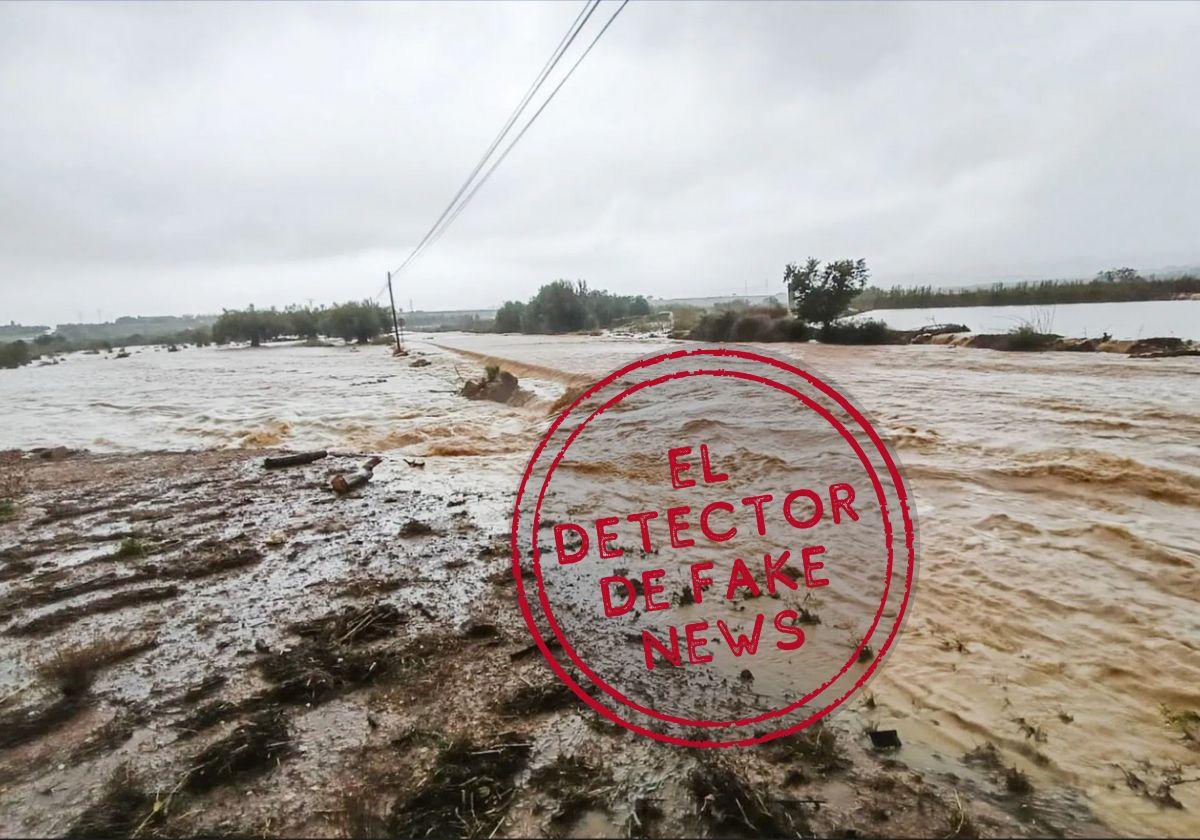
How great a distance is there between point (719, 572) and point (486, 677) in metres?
2.24

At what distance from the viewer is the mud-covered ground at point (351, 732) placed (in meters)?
2.12

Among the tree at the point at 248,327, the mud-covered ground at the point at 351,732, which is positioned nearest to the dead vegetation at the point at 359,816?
the mud-covered ground at the point at 351,732

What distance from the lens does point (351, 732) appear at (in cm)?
265

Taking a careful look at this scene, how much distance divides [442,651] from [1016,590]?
12.9ft

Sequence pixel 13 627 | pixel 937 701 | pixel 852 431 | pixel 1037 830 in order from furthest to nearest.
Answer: pixel 852 431 < pixel 13 627 < pixel 937 701 < pixel 1037 830

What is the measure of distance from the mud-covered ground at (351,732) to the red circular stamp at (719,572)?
0.26 metres

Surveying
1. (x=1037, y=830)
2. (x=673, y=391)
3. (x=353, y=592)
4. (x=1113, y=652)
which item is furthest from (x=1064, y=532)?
(x=673, y=391)

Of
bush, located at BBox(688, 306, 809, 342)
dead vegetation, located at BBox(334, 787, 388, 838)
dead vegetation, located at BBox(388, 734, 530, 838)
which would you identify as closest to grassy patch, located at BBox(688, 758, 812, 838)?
dead vegetation, located at BBox(388, 734, 530, 838)

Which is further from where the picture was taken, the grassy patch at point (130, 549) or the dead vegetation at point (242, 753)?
the grassy patch at point (130, 549)

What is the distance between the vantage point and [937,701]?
2.86 metres

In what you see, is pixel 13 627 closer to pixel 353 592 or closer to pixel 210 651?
pixel 210 651

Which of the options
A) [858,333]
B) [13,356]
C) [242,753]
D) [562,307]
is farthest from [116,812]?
[13,356]

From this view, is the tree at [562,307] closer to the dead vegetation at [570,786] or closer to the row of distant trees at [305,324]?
the row of distant trees at [305,324]

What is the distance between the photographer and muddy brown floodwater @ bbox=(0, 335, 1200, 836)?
2.17 m
